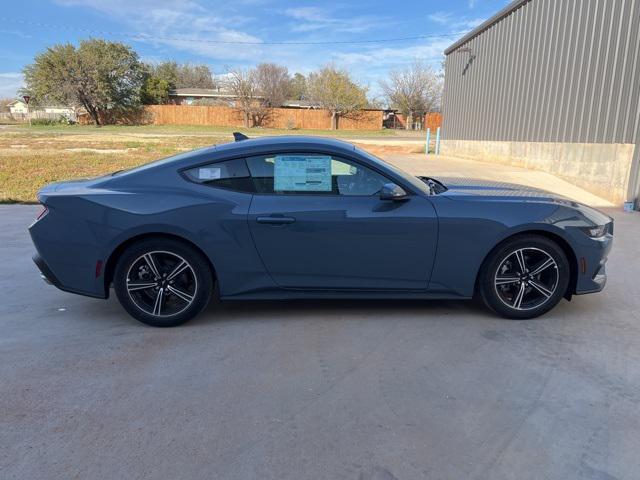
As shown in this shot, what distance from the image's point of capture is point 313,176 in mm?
3842

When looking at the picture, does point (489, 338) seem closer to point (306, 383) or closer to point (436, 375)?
point (436, 375)

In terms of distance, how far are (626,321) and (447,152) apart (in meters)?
18.1

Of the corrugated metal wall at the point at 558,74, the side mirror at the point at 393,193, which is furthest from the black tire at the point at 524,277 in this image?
the corrugated metal wall at the point at 558,74

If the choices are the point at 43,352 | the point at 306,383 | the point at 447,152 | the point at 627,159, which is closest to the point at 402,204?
the point at 306,383

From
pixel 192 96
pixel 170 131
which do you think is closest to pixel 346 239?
pixel 170 131

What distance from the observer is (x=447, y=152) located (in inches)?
835

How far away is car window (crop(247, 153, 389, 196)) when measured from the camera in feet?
12.5

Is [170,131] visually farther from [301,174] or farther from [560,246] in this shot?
[560,246]

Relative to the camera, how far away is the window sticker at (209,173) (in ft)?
12.5

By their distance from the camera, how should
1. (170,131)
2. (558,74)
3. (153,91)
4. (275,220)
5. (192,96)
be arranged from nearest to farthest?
(275,220), (558,74), (170,131), (153,91), (192,96)

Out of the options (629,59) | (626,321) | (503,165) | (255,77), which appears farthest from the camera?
(255,77)

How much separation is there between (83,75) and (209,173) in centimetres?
5094

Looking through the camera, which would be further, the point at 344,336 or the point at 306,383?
the point at 344,336

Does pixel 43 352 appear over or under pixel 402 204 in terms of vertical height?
under
